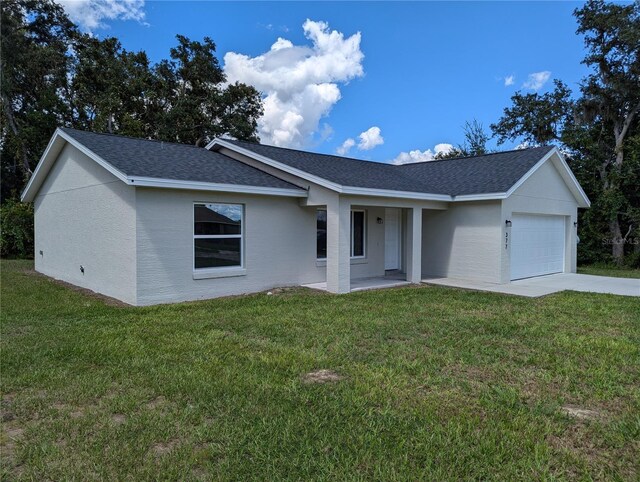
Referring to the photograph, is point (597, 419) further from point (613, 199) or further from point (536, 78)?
point (536, 78)

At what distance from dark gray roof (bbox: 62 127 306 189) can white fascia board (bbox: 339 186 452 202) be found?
5.73ft

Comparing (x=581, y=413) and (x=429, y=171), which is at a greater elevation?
(x=429, y=171)

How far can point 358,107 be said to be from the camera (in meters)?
22.7

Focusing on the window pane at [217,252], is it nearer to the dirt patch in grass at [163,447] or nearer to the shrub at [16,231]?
the dirt patch in grass at [163,447]

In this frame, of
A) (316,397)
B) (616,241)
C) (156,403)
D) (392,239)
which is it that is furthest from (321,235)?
(616,241)

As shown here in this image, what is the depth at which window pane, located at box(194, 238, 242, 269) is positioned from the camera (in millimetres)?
9859

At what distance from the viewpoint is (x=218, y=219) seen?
10.1 metres

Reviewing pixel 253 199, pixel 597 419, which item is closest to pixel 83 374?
pixel 597 419

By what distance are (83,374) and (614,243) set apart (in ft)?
71.8

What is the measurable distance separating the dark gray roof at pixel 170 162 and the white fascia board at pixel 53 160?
0.32 feet

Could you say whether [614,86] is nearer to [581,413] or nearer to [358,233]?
[358,233]

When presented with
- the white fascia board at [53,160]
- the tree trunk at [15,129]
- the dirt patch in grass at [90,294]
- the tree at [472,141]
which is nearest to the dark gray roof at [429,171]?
the white fascia board at [53,160]

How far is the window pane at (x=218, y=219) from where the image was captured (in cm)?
980

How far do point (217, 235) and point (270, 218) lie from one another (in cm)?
156
